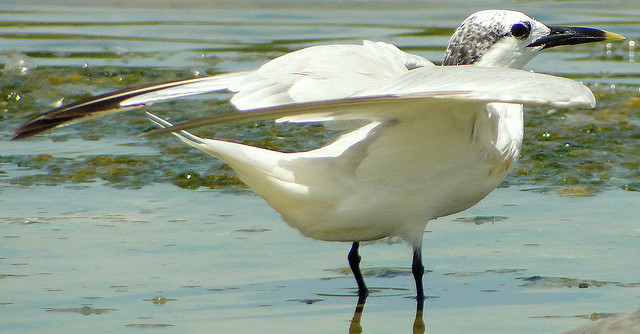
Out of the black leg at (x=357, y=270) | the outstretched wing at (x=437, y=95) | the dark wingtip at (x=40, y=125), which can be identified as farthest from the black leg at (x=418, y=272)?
the dark wingtip at (x=40, y=125)

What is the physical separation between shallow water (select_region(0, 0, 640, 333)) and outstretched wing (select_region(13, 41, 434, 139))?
76cm

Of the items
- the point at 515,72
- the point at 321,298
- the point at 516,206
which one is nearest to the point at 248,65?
the point at 516,206

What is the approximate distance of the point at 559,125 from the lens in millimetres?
7441

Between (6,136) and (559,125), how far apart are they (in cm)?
352

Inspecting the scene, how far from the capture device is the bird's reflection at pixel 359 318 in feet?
13.8

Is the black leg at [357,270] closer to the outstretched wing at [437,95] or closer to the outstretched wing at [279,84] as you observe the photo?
the outstretched wing at [279,84]

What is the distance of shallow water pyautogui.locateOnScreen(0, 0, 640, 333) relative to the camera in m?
4.29

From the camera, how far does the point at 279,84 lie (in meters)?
4.32

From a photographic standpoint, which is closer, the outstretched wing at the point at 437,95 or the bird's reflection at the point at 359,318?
the outstretched wing at the point at 437,95

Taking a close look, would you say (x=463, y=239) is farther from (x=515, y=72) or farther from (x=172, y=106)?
(x=172, y=106)

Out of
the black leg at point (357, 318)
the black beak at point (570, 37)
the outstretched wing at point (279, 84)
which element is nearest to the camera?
the outstretched wing at point (279, 84)

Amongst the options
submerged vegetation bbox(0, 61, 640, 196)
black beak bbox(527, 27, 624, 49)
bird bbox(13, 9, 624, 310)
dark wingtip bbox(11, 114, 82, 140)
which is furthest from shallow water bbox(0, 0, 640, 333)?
black beak bbox(527, 27, 624, 49)

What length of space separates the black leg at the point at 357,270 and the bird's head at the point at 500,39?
1181mm

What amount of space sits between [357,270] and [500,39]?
1429 millimetres
